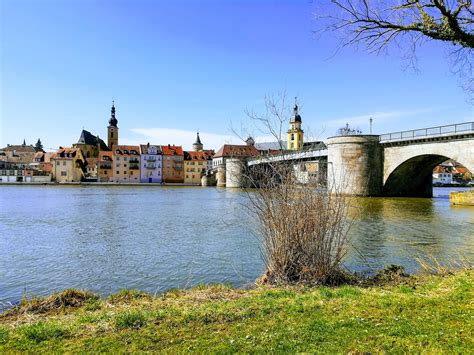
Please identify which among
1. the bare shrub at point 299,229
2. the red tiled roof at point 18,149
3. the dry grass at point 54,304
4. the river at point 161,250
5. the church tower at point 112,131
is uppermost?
the church tower at point 112,131

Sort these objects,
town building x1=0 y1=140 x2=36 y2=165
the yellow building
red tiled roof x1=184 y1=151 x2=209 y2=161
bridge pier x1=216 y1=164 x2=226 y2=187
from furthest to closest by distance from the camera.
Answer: town building x1=0 y1=140 x2=36 y2=165 < red tiled roof x1=184 y1=151 x2=209 y2=161 < the yellow building < bridge pier x1=216 y1=164 x2=226 y2=187

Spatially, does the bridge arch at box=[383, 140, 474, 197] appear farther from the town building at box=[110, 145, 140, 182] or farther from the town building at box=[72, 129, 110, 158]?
the town building at box=[72, 129, 110, 158]

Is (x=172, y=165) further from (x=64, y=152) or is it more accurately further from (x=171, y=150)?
(x=64, y=152)

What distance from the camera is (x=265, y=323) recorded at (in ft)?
18.4

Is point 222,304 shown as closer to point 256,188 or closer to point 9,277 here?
point 256,188

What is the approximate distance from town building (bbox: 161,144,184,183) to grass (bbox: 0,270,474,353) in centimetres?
11712

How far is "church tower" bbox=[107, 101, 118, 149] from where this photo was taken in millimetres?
142500

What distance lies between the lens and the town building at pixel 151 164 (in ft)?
396

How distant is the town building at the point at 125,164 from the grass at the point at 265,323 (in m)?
115

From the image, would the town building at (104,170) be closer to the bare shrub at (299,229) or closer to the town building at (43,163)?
the town building at (43,163)

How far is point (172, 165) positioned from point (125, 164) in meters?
14.0

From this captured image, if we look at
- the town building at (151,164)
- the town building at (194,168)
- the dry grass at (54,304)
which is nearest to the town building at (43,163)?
the town building at (151,164)

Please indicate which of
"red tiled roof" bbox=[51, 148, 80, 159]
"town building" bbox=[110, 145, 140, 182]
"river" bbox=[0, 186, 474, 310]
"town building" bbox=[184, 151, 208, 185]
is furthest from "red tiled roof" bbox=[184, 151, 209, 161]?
"river" bbox=[0, 186, 474, 310]

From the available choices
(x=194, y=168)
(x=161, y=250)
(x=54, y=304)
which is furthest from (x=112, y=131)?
(x=54, y=304)
